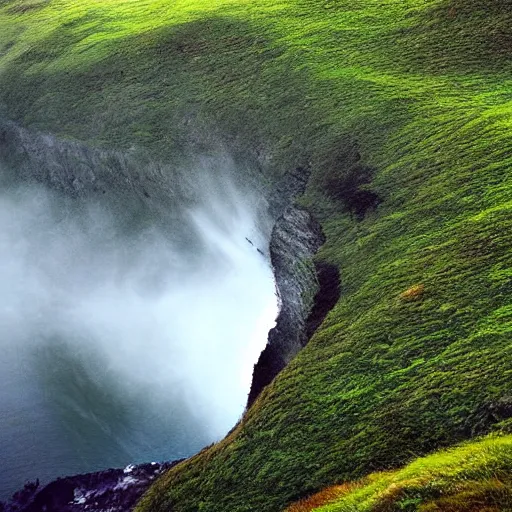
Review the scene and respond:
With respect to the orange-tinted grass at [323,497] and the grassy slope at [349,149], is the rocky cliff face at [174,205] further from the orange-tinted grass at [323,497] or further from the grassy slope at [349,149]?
the orange-tinted grass at [323,497]

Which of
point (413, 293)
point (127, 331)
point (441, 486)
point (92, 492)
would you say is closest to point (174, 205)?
point (127, 331)

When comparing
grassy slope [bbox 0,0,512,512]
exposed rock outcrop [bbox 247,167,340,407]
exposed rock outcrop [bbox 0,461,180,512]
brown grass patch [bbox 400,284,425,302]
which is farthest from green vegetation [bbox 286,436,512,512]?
exposed rock outcrop [bbox 0,461,180,512]

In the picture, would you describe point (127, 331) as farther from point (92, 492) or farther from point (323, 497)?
point (323, 497)

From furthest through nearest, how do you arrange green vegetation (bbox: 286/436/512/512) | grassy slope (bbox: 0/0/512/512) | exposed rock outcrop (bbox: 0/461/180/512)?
exposed rock outcrop (bbox: 0/461/180/512)
grassy slope (bbox: 0/0/512/512)
green vegetation (bbox: 286/436/512/512)

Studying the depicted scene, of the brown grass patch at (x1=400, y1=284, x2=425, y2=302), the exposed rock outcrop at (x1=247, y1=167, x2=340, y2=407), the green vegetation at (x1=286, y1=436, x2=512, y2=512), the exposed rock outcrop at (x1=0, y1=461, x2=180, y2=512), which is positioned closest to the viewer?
the green vegetation at (x1=286, y1=436, x2=512, y2=512)

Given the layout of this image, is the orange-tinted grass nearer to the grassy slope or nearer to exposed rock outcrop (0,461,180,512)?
the grassy slope

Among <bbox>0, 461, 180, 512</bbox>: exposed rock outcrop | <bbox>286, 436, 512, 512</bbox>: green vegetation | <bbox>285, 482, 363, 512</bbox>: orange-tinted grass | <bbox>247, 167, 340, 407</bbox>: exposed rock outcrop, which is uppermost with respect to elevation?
<bbox>247, 167, 340, 407</bbox>: exposed rock outcrop

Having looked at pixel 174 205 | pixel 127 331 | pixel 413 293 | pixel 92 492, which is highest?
pixel 174 205
